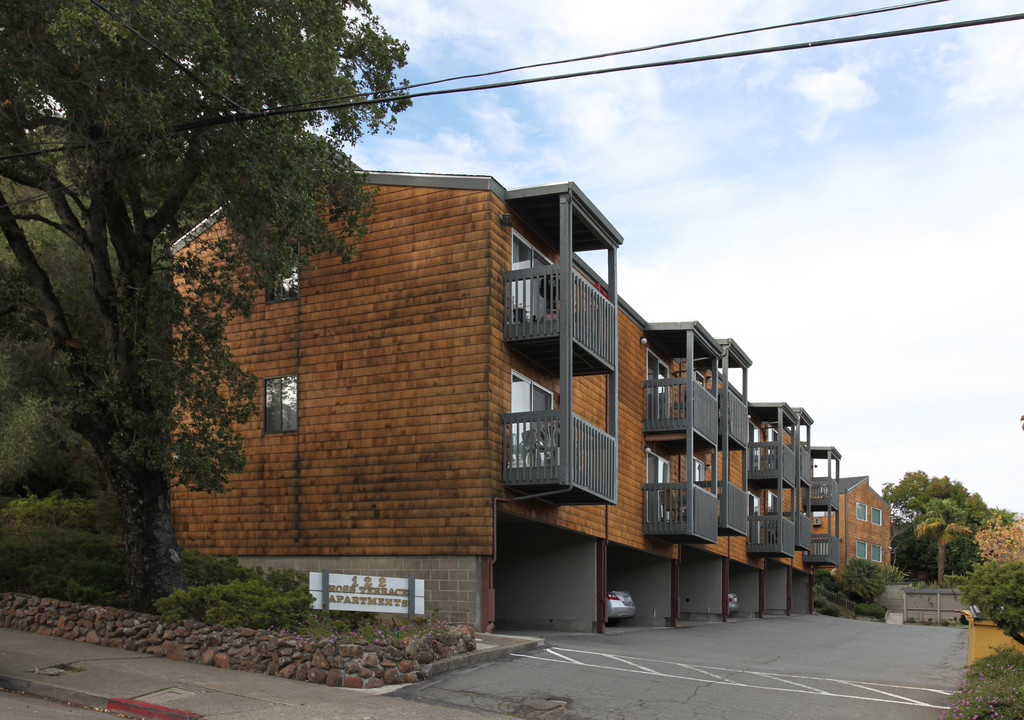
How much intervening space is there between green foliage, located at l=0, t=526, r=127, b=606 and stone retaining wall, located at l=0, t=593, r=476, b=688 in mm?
532

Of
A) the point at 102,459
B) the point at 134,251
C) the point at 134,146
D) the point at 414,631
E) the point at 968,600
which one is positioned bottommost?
the point at 414,631

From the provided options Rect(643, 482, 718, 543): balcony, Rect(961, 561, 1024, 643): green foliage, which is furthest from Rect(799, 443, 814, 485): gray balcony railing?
Rect(961, 561, 1024, 643): green foliage

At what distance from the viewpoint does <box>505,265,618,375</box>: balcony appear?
59.0 feet

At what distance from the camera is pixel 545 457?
17531 millimetres

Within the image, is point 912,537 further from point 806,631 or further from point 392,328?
point 392,328

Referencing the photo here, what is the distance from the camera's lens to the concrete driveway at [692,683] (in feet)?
38.3

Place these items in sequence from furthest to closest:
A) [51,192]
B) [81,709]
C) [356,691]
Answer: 1. [51,192]
2. [356,691]
3. [81,709]

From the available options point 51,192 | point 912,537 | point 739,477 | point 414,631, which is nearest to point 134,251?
point 51,192

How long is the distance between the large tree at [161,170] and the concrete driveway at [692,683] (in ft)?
20.0

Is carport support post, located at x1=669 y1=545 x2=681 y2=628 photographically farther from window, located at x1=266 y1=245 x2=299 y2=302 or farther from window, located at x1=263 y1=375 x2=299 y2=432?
window, located at x1=266 y1=245 x2=299 y2=302

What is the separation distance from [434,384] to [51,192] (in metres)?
6.96

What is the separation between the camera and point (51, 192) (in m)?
15.5

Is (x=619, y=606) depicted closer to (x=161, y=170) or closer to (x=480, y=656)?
(x=480, y=656)

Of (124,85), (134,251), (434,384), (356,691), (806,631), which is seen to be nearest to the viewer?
(356,691)
